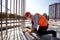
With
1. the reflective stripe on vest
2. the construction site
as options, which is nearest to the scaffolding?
the construction site

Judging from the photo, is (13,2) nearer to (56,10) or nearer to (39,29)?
(39,29)

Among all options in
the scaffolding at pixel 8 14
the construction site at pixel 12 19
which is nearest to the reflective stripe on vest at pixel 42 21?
the construction site at pixel 12 19

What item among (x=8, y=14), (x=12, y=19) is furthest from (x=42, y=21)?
(x=8, y=14)

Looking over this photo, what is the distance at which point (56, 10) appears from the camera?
68.9 ft

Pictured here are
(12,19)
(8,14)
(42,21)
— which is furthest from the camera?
(42,21)

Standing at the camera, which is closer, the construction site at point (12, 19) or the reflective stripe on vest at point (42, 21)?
the construction site at point (12, 19)

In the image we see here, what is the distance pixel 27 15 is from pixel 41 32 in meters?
1.35

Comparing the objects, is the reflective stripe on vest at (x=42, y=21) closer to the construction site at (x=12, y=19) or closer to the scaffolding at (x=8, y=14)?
the construction site at (x=12, y=19)

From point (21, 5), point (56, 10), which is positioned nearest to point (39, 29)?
point (21, 5)

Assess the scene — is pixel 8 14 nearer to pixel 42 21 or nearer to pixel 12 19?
pixel 12 19

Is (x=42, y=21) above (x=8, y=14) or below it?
below

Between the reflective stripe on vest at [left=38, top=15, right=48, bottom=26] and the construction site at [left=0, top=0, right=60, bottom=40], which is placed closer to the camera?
the construction site at [left=0, top=0, right=60, bottom=40]

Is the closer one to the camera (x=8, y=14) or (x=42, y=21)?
(x=8, y=14)

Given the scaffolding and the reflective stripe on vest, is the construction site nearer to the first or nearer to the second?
the scaffolding
